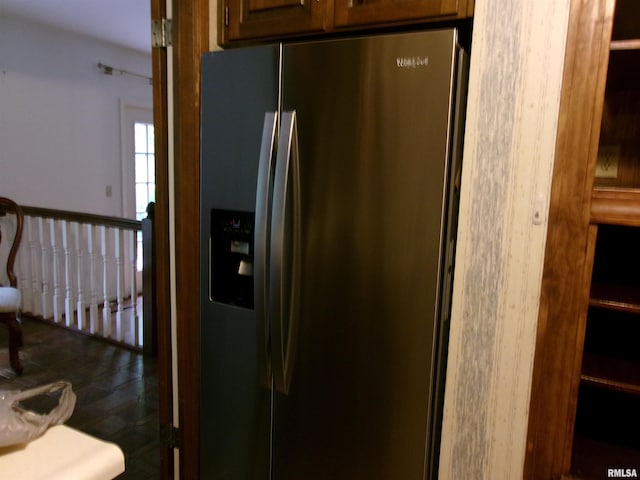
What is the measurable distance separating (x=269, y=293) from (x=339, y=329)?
23 centimetres

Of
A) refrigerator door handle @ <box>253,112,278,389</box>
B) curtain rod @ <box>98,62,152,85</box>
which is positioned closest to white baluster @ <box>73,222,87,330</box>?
curtain rod @ <box>98,62,152,85</box>

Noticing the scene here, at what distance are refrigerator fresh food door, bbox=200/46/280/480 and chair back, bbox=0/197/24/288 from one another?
2.41 m

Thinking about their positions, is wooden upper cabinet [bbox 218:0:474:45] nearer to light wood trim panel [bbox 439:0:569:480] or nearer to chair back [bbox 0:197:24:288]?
light wood trim panel [bbox 439:0:569:480]

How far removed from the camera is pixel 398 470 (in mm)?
1332

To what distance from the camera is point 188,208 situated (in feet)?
5.34

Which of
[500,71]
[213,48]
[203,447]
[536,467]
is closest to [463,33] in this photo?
[500,71]

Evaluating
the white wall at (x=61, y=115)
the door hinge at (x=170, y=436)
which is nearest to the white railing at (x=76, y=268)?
the white wall at (x=61, y=115)

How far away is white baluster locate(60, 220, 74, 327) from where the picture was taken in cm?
358

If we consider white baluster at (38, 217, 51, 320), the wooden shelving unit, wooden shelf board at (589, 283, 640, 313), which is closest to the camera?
wooden shelf board at (589, 283, 640, 313)

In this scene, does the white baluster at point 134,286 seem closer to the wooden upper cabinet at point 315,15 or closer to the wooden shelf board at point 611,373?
the wooden upper cabinet at point 315,15

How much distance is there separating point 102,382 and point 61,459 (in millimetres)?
2478

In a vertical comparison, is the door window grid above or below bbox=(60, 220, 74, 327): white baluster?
above

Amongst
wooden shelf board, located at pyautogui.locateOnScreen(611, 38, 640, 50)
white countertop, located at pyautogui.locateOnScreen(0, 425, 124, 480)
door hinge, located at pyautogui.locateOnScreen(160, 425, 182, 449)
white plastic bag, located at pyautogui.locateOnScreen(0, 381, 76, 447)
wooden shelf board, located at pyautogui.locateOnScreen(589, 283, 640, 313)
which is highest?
wooden shelf board, located at pyautogui.locateOnScreen(611, 38, 640, 50)

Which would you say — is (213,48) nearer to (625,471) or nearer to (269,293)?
(269,293)
